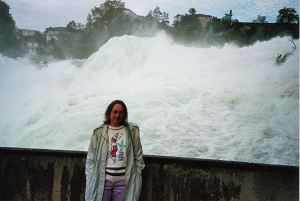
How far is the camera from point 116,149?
2.65 m

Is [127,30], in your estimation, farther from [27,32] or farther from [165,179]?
[165,179]

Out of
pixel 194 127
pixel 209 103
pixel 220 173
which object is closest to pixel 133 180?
pixel 220 173

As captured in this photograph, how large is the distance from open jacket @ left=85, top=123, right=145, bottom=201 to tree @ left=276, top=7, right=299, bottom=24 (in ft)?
7.51

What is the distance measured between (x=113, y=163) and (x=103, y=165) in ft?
0.27

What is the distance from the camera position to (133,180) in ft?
8.82

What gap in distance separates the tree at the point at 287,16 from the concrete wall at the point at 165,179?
1711 mm

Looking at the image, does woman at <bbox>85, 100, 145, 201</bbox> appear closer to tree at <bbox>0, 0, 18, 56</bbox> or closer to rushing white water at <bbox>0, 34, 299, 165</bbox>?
rushing white water at <bbox>0, 34, 299, 165</bbox>

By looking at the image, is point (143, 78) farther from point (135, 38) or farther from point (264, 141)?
point (264, 141)

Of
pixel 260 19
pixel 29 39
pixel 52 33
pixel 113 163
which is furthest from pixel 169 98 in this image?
pixel 29 39

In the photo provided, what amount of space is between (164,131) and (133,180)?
1176mm

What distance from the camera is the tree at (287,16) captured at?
3696 millimetres

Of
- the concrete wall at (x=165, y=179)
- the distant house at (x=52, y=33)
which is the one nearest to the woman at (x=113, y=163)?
the concrete wall at (x=165, y=179)

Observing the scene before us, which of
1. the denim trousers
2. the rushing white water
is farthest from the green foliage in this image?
the denim trousers

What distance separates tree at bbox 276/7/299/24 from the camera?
370cm
